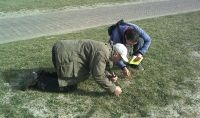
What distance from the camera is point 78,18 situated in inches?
423

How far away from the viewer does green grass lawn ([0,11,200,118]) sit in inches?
208

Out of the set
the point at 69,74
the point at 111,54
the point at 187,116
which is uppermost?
the point at 111,54

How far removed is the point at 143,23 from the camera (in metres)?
10.1

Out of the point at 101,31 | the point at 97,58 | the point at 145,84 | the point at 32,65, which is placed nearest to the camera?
the point at 97,58

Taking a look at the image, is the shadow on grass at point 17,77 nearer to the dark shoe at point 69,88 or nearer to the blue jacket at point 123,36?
the dark shoe at point 69,88

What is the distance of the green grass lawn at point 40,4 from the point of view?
11.7 metres

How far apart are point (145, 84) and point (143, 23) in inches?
168

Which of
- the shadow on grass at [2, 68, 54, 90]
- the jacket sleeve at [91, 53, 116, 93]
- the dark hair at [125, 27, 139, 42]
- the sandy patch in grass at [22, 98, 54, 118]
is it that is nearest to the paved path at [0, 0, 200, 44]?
the shadow on grass at [2, 68, 54, 90]

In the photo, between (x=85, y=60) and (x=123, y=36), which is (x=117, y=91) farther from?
(x=123, y=36)

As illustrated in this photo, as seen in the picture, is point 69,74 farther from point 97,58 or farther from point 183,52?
point 183,52

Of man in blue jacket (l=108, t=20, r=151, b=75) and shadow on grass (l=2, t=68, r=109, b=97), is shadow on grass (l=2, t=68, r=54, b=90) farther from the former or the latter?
man in blue jacket (l=108, t=20, r=151, b=75)

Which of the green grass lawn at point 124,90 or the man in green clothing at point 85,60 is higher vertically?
the man in green clothing at point 85,60

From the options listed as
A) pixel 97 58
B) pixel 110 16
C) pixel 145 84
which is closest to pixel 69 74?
pixel 97 58

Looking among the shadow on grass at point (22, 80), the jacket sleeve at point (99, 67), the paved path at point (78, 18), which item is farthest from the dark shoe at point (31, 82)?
the paved path at point (78, 18)
